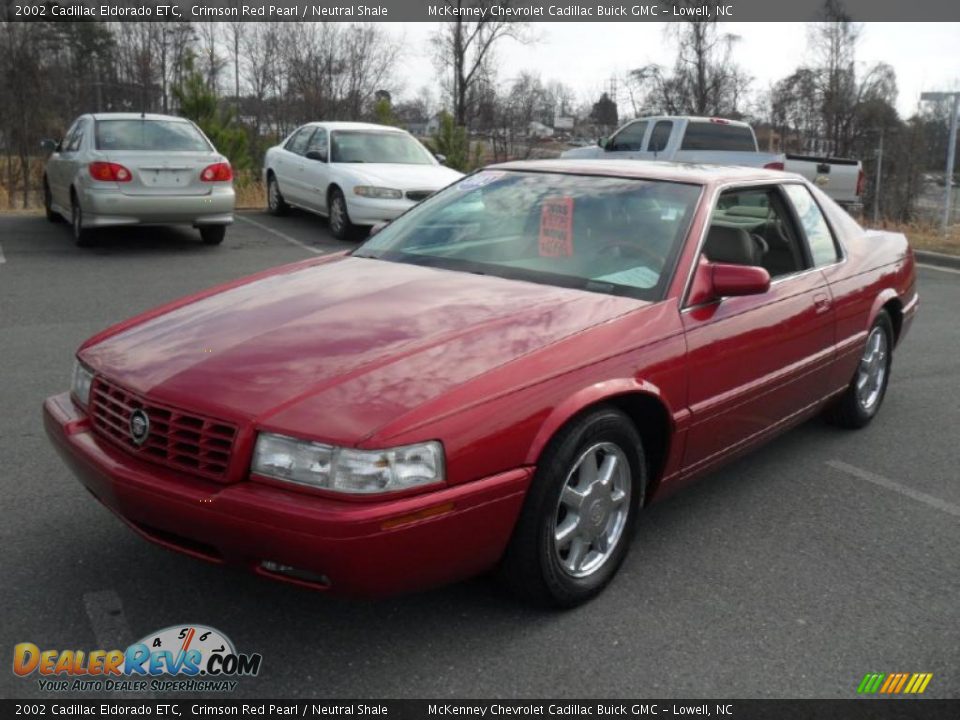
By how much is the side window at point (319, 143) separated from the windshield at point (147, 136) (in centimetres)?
217

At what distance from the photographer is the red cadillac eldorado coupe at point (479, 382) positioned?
266 cm

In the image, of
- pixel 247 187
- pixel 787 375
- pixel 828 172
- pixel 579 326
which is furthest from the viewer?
pixel 247 187

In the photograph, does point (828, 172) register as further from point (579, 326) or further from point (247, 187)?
point (579, 326)

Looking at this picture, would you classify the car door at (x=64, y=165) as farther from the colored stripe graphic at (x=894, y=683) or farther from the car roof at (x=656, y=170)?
the colored stripe graphic at (x=894, y=683)

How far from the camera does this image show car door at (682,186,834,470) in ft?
12.0

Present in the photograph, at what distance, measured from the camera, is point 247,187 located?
20.3 m

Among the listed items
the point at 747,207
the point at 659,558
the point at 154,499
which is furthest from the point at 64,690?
the point at 747,207

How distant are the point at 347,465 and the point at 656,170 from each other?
7.73 feet

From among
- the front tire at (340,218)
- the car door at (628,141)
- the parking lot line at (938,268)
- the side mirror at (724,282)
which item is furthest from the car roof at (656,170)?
the car door at (628,141)

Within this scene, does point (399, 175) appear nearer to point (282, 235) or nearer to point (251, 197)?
point (282, 235)

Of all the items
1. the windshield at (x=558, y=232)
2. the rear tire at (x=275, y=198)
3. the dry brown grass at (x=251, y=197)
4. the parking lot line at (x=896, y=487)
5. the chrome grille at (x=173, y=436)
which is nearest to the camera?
the chrome grille at (x=173, y=436)

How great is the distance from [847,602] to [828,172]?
14.6 metres

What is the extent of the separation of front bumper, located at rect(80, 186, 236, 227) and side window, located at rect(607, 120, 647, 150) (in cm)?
848

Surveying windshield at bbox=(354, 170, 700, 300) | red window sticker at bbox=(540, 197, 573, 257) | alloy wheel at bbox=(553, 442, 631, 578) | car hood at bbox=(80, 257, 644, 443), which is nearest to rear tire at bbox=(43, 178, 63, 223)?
windshield at bbox=(354, 170, 700, 300)
